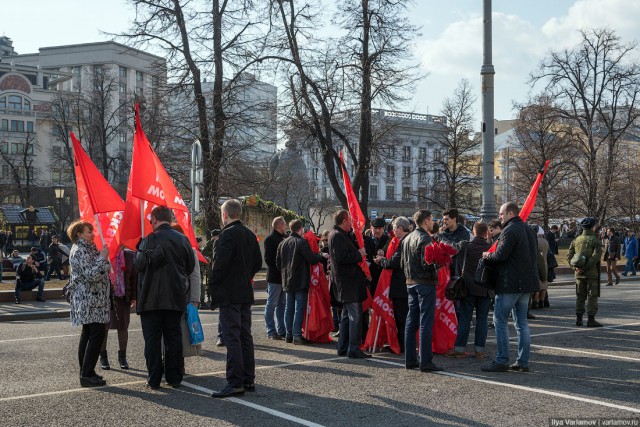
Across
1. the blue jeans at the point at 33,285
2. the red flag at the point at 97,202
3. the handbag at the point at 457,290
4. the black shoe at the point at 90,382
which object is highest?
the red flag at the point at 97,202

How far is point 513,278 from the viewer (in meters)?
8.84

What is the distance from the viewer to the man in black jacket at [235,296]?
7859 mm

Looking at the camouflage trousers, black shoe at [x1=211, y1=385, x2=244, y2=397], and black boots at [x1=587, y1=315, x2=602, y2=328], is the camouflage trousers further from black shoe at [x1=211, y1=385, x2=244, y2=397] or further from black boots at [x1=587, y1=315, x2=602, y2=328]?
black shoe at [x1=211, y1=385, x2=244, y2=397]

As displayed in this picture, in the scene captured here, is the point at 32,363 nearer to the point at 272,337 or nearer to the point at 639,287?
the point at 272,337

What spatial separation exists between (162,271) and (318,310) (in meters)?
3.93

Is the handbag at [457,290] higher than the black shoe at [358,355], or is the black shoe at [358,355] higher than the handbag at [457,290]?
the handbag at [457,290]

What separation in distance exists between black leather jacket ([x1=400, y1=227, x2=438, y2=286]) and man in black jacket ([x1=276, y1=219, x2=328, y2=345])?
2409 millimetres

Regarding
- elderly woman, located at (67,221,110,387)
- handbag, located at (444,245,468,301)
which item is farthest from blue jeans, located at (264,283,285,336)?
elderly woman, located at (67,221,110,387)

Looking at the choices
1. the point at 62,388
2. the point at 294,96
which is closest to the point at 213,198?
the point at 294,96

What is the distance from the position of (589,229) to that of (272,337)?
560cm

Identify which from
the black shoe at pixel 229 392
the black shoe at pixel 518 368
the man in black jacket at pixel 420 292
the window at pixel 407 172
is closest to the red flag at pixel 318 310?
the man in black jacket at pixel 420 292

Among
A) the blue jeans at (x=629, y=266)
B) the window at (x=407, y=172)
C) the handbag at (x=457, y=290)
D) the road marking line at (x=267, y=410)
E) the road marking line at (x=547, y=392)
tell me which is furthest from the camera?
the window at (x=407, y=172)

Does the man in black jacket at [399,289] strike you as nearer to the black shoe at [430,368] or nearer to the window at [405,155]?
the black shoe at [430,368]

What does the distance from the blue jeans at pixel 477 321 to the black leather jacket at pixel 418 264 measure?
1.32 meters
